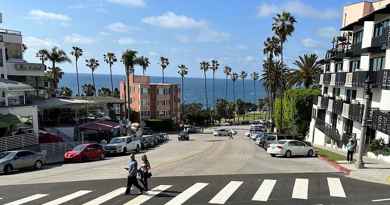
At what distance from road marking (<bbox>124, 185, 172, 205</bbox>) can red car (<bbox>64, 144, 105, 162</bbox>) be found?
1766 cm

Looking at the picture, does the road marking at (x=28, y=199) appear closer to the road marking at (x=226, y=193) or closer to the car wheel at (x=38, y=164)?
the road marking at (x=226, y=193)

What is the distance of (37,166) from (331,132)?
3343 centimetres

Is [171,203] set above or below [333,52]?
below

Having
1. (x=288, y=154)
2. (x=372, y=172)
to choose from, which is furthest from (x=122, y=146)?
(x=372, y=172)

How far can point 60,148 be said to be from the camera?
40.5m

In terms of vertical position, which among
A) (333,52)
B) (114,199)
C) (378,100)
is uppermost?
(333,52)

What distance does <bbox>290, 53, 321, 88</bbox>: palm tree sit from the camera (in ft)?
→ 242

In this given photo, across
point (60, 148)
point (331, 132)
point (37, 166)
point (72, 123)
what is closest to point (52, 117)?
point (72, 123)

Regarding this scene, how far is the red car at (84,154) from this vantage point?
3425cm

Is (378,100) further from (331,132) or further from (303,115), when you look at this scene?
(303,115)

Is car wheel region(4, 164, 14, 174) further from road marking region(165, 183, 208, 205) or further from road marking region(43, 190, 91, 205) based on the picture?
road marking region(165, 183, 208, 205)

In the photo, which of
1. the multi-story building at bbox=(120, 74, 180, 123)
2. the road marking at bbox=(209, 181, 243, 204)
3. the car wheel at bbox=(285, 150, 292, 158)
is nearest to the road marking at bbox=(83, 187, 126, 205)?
the road marking at bbox=(209, 181, 243, 204)

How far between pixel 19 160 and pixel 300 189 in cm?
Answer: 1904

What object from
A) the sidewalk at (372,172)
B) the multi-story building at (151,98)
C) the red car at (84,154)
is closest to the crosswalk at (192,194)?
the sidewalk at (372,172)
